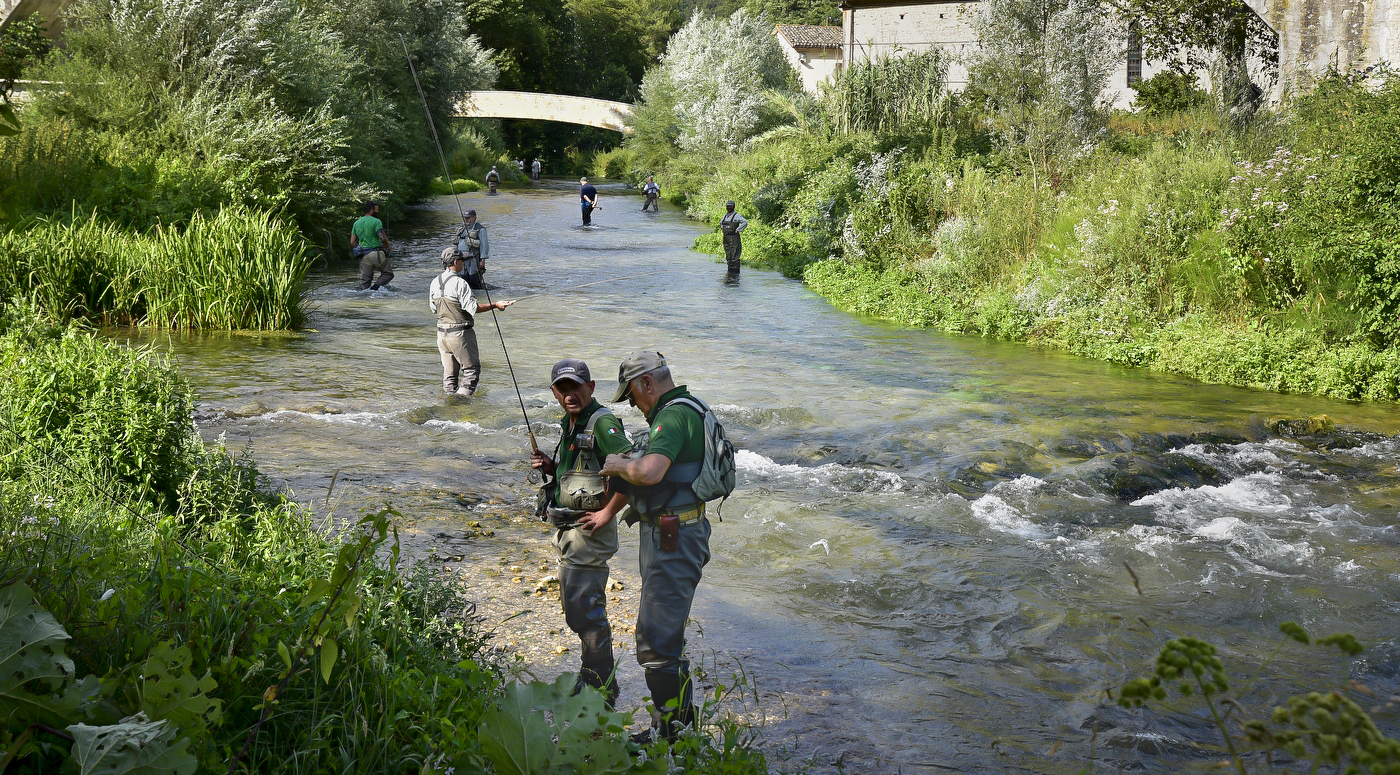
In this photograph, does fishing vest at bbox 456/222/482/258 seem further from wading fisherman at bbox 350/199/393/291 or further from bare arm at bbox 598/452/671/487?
bare arm at bbox 598/452/671/487

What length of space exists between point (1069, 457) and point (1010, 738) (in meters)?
5.80

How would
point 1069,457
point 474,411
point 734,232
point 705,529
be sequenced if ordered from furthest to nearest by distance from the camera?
point 734,232
point 474,411
point 1069,457
point 705,529

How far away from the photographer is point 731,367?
48.9 feet

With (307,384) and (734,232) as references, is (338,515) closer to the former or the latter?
(307,384)

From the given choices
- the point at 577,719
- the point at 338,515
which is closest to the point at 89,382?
the point at 338,515

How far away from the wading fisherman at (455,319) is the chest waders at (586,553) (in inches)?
265

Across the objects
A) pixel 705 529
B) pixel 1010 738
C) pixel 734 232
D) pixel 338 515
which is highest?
pixel 734 232

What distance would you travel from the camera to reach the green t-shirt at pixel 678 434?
5.00m

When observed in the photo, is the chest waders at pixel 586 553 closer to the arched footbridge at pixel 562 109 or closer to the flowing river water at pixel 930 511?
the flowing river water at pixel 930 511

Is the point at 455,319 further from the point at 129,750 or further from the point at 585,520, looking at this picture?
the point at 129,750

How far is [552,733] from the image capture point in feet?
9.73

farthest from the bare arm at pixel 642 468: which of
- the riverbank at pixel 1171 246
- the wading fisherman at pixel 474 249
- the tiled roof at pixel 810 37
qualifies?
the tiled roof at pixel 810 37

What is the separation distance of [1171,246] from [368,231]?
1393 centimetres

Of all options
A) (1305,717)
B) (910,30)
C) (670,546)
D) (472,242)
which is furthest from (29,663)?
(910,30)
